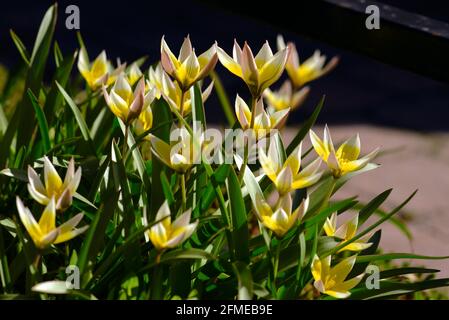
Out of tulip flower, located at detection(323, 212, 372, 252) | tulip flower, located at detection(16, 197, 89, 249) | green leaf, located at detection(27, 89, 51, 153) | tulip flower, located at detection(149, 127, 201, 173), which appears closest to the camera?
tulip flower, located at detection(16, 197, 89, 249)

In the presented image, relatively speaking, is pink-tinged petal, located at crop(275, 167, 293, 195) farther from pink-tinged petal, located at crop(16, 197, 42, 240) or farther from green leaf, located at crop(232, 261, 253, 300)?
pink-tinged petal, located at crop(16, 197, 42, 240)

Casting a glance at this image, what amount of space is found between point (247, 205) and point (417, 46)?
0.49 m

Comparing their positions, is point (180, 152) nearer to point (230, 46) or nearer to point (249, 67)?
point (249, 67)

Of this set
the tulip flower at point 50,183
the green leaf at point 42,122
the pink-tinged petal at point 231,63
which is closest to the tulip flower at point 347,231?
the pink-tinged petal at point 231,63

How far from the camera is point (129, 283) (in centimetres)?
153

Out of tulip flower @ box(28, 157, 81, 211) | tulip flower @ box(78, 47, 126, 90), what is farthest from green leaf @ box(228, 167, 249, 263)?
tulip flower @ box(78, 47, 126, 90)

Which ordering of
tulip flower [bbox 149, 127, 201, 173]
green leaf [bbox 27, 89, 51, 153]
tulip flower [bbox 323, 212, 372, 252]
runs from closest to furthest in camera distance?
tulip flower [bbox 149, 127, 201, 173] < tulip flower [bbox 323, 212, 372, 252] < green leaf [bbox 27, 89, 51, 153]

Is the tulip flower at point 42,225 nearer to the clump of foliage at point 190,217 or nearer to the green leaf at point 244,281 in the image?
the clump of foliage at point 190,217

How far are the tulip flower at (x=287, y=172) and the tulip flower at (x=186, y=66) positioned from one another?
17 cm

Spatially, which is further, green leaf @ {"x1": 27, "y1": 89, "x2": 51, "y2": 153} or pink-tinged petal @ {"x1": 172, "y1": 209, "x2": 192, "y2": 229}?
green leaf @ {"x1": 27, "y1": 89, "x2": 51, "y2": 153}

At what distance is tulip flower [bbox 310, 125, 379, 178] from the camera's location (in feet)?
4.62

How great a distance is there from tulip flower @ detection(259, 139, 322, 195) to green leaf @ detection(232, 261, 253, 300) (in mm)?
143

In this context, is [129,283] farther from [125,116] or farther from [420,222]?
[420,222]

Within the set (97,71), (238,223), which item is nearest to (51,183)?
(238,223)
